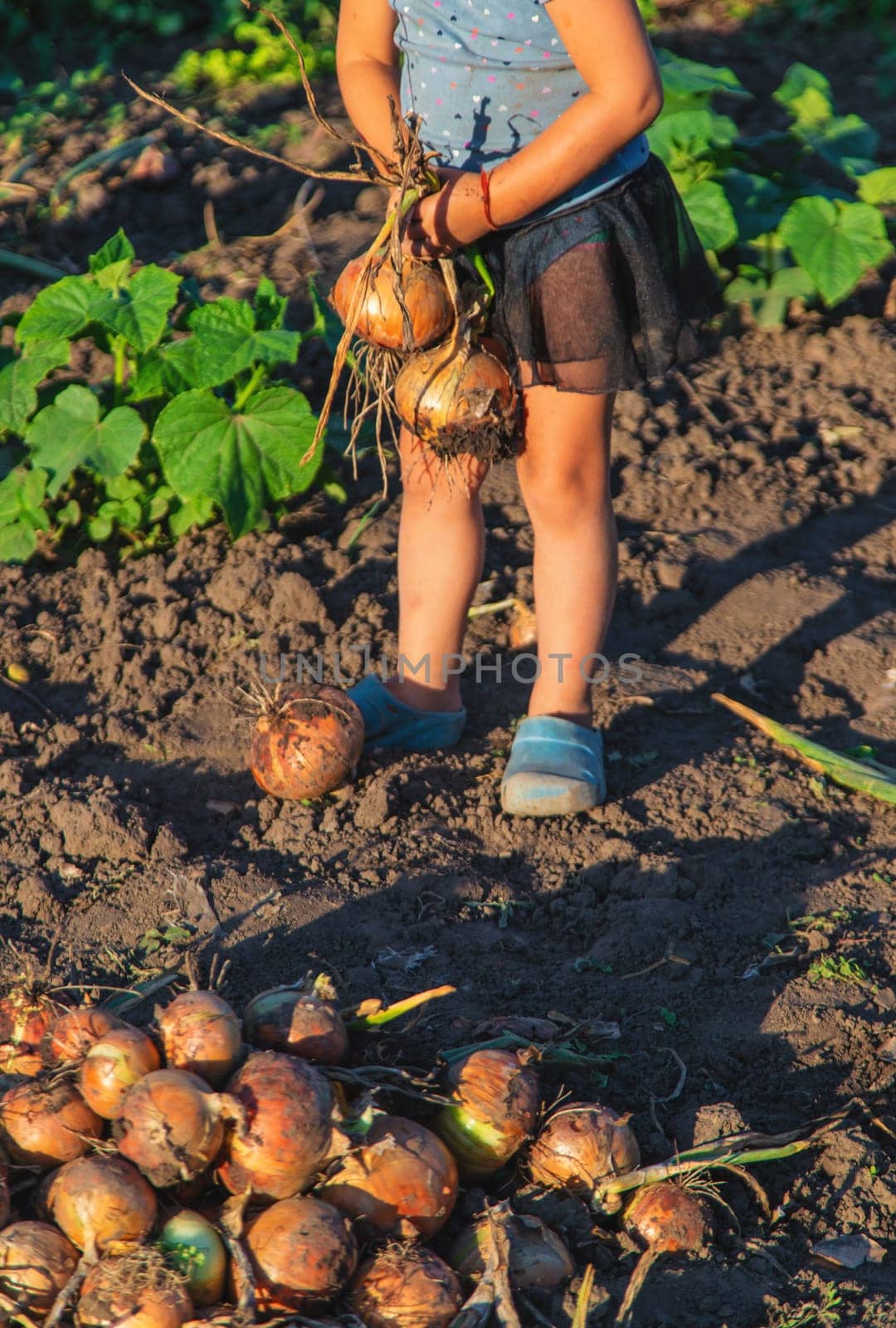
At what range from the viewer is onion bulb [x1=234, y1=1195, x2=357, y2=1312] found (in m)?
1.42

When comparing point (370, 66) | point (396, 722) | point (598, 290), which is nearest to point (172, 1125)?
point (396, 722)

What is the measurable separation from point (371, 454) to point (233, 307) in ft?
2.12

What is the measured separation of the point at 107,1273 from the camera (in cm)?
139

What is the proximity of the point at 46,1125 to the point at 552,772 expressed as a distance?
123cm

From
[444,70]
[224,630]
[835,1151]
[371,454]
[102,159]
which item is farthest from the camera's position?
[102,159]

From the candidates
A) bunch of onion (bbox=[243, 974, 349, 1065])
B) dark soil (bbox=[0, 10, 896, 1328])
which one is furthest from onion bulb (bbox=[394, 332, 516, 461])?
bunch of onion (bbox=[243, 974, 349, 1065])

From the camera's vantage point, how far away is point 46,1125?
4.93 feet

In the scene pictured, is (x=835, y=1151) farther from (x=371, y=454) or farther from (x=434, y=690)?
(x=371, y=454)

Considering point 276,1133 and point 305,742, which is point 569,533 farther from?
point 276,1133

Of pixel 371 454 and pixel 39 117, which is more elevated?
pixel 39 117

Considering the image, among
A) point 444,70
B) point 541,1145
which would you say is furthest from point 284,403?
point 541,1145

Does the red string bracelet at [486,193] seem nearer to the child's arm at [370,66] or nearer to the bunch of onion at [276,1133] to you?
the child's arm at [370,66]

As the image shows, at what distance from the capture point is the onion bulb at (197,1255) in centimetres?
141

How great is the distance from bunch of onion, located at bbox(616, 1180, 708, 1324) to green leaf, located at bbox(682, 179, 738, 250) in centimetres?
297
